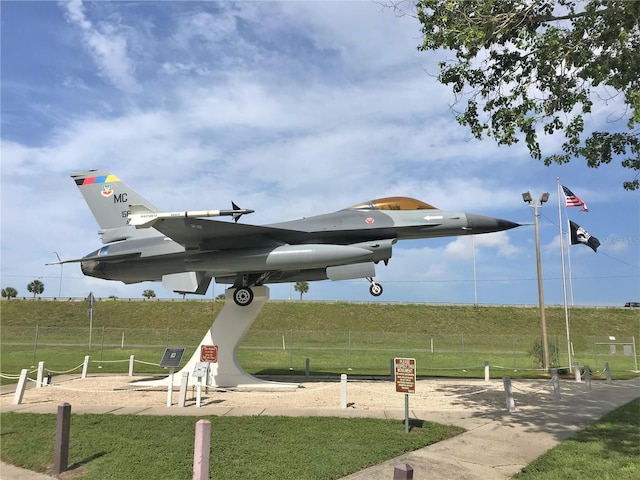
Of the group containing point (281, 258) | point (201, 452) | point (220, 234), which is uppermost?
point (220, 234)

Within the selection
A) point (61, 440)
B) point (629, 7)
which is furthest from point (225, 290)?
point (629, 7)

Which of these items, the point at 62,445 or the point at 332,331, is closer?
the point at 62,445

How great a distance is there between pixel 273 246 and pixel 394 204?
3.97 meters

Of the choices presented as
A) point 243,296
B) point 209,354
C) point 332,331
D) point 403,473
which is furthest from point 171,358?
point 332,331

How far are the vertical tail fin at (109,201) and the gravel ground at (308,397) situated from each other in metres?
5.06

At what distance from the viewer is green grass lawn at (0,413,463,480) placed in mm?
6074

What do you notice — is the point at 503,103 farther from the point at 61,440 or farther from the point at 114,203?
the point at 114,203

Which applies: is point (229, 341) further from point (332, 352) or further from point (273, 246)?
point (332, 352)

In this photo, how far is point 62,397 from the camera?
11.9 metres

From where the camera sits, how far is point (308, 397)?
39.3ft

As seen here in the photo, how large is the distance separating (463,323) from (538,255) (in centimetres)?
2664

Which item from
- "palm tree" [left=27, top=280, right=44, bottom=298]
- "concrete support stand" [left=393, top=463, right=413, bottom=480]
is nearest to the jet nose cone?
"concrete support stand" [left=393, top=463, right=413, bottom=480]

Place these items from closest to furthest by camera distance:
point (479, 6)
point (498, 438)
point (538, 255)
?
point (498, 438) < point (479, 6) < point (538, 255)

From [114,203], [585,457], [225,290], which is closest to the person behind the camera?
[585,457]
